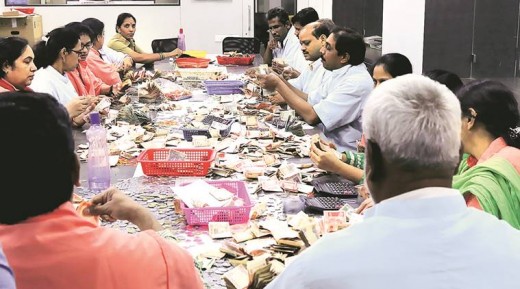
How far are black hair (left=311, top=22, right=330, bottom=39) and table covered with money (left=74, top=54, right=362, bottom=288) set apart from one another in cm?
71

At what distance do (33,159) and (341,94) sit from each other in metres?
3.05

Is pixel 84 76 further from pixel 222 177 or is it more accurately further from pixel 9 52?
pixel 222 177

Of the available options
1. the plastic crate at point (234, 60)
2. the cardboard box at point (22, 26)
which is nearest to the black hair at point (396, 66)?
the plastic crate at point (234, 60)

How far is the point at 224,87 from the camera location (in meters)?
5.24

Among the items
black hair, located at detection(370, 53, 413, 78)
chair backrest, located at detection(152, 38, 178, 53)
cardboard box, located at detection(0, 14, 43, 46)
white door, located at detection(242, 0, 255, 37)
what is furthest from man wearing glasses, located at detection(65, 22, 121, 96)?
white door, located at detection(242, 0, 255, 37)

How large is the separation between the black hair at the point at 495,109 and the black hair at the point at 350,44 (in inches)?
75.2

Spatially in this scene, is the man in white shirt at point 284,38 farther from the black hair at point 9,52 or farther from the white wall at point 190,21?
the black hair at point 9,52

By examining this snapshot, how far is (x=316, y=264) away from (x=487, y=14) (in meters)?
3.89

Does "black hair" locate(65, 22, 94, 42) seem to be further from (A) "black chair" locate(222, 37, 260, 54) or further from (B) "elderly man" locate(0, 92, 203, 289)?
(B) "elderly man" locate(0, 92, 203, 289)

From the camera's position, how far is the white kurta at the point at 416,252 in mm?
1190

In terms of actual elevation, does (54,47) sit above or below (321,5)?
below

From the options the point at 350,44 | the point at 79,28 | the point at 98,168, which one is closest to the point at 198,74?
the point at 79,28

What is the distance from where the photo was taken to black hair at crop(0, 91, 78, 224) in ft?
4.27

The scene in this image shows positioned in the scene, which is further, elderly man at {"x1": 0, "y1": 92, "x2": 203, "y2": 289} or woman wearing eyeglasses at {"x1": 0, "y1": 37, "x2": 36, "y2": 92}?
woman wearing eyeglasses at {"x1": 0, "y1": 37, "x2": 36, "y2": 92}
